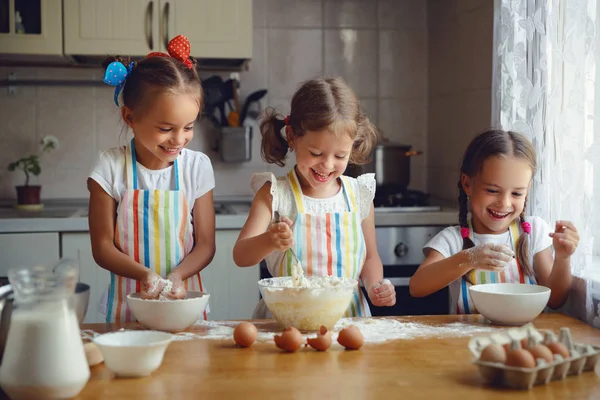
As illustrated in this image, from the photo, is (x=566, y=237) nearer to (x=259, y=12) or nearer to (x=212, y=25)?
(x=212, y=25)

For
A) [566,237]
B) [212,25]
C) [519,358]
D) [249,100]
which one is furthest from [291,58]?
[519,358]

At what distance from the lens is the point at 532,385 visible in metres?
1.15

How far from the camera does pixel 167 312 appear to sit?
1.44 m

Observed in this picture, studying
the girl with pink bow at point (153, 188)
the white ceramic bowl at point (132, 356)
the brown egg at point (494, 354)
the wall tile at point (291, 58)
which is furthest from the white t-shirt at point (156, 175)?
the wall tile at point (291, 58)

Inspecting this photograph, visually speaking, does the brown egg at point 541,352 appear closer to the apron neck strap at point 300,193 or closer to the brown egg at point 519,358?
the brown egg at point 519,358

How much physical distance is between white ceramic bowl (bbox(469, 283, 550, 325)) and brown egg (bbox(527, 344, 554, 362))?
32cm

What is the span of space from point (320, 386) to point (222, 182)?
2137 mm

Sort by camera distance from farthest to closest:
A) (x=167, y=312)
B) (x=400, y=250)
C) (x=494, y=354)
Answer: (x=400, y=250)
(x=167, y=312)
(x=494, y=354)

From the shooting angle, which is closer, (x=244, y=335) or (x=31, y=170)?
(x=244, y=335)

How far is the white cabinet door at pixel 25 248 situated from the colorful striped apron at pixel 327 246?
103 centimetres

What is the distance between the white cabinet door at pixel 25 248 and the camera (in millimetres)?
2543

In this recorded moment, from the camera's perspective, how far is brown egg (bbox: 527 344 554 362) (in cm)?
116

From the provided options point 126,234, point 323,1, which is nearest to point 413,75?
point 323,1

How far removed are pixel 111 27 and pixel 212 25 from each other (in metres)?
0.37
